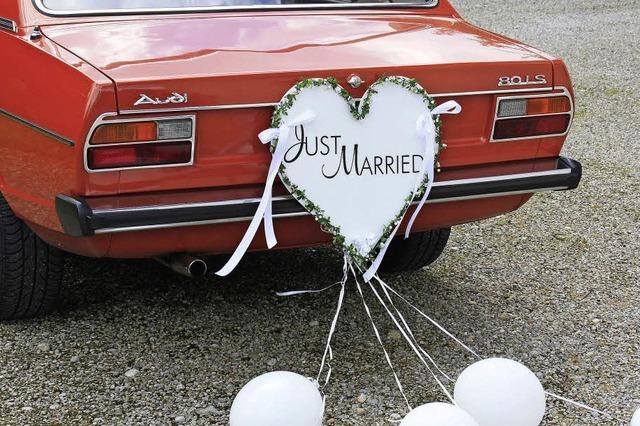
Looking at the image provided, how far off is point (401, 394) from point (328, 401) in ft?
0.86

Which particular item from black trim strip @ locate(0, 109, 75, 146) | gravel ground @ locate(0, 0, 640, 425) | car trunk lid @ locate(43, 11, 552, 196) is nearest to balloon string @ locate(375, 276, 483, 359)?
gravel ground @ locate(0, 0, 640, 425)

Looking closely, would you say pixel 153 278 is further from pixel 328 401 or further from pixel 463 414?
pixel 463 414

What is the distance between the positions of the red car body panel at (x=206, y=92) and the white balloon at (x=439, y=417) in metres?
0.95

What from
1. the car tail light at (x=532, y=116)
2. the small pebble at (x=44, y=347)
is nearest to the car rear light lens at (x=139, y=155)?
the small pebble at (x=44, y=347)

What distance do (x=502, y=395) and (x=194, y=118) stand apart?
123 cm

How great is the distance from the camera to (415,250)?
412 centimetres

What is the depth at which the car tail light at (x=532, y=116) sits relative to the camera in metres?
3.29

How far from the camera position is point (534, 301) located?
4059mm

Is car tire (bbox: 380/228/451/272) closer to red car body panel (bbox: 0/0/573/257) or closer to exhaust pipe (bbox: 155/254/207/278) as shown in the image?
red car body panel (bbox: 0/0/573/257)

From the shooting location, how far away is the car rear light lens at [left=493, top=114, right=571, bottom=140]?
3295mm

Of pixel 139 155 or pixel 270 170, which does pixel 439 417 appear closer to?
pixel 270 170

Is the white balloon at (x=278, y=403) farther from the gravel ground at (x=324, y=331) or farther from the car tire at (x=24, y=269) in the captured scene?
the car tire at (x=24, y=269)

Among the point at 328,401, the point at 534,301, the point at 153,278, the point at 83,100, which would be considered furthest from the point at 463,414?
the point at 153,278

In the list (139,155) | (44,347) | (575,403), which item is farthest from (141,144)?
(575,403)
